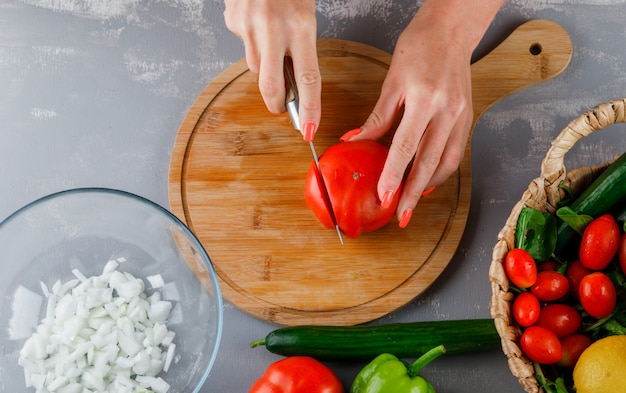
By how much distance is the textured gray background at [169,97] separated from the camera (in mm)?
1657

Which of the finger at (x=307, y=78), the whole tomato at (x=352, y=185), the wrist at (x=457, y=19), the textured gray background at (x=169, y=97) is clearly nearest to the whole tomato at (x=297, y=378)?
the textured gray background at (x=169, y=97)

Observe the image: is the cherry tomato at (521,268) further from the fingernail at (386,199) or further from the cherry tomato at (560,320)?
the fingernail at (386,199)

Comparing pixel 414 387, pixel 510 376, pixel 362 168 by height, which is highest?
pixel 362 168

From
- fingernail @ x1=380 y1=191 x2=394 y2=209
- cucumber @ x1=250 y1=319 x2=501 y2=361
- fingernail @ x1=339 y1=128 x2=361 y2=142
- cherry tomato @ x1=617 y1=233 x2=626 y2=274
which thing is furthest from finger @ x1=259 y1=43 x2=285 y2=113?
cherry tomato @ x1=617 y1=233 x2=626 y2=274

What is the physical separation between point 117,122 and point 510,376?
108 cm

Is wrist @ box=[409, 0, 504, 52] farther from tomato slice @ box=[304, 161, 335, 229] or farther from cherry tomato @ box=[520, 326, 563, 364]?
cherry tomato @ box=[520, 326, 563, 364]

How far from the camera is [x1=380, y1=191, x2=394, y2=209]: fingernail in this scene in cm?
149

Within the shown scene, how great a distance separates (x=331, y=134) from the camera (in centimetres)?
165

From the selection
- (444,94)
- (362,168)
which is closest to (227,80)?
(362,168)

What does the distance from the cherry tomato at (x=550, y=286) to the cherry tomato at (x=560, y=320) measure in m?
0.02

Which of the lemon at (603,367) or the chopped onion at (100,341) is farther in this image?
the chopped onion at (100,341)

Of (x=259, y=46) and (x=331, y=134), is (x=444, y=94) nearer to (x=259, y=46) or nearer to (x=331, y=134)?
(x=331, y=134)

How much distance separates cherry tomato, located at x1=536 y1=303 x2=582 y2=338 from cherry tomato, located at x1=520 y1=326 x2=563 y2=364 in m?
0.04

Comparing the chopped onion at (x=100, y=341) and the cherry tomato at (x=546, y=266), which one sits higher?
the cherry tomato at (x=546, y=266)
